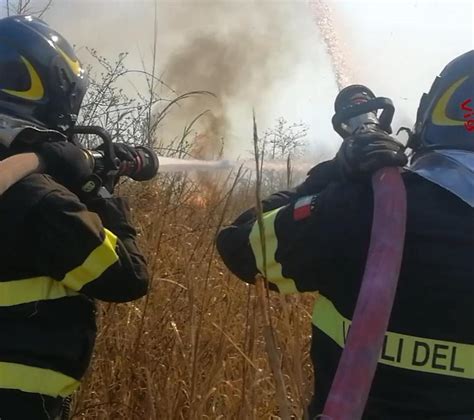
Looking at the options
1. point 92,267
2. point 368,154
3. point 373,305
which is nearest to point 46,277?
point 92,267

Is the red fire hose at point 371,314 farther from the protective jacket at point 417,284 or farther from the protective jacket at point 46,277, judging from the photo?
the protective jacket at point 46,277

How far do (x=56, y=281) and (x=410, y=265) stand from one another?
921mm

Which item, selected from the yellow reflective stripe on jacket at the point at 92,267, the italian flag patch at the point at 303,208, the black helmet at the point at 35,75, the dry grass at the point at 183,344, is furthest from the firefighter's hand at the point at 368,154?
the black helmet at the point at 35,75

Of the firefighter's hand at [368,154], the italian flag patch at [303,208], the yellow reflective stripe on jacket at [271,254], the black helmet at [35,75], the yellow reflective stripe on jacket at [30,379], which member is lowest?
the yellow reflective stripe on jacket at [30,379]

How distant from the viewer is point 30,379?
1942 mm

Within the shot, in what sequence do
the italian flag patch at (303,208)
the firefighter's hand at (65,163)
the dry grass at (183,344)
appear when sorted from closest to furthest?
the italian flag patch at (303,208) < the firefighter's hand at (65,163) < the dry grass at (183,344)

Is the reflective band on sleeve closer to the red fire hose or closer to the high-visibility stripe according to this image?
the high-visibility stripe

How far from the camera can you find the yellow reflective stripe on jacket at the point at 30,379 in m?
1.93

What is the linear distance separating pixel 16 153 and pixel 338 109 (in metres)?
0.88

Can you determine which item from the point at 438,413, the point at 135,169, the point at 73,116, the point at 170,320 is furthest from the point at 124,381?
the point at 438,413

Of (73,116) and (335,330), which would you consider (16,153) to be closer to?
(73,116)

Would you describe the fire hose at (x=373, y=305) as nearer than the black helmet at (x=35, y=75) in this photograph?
Yes

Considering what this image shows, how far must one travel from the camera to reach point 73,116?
2301mm

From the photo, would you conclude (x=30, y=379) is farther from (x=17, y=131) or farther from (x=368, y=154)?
(x=368, y=154)
